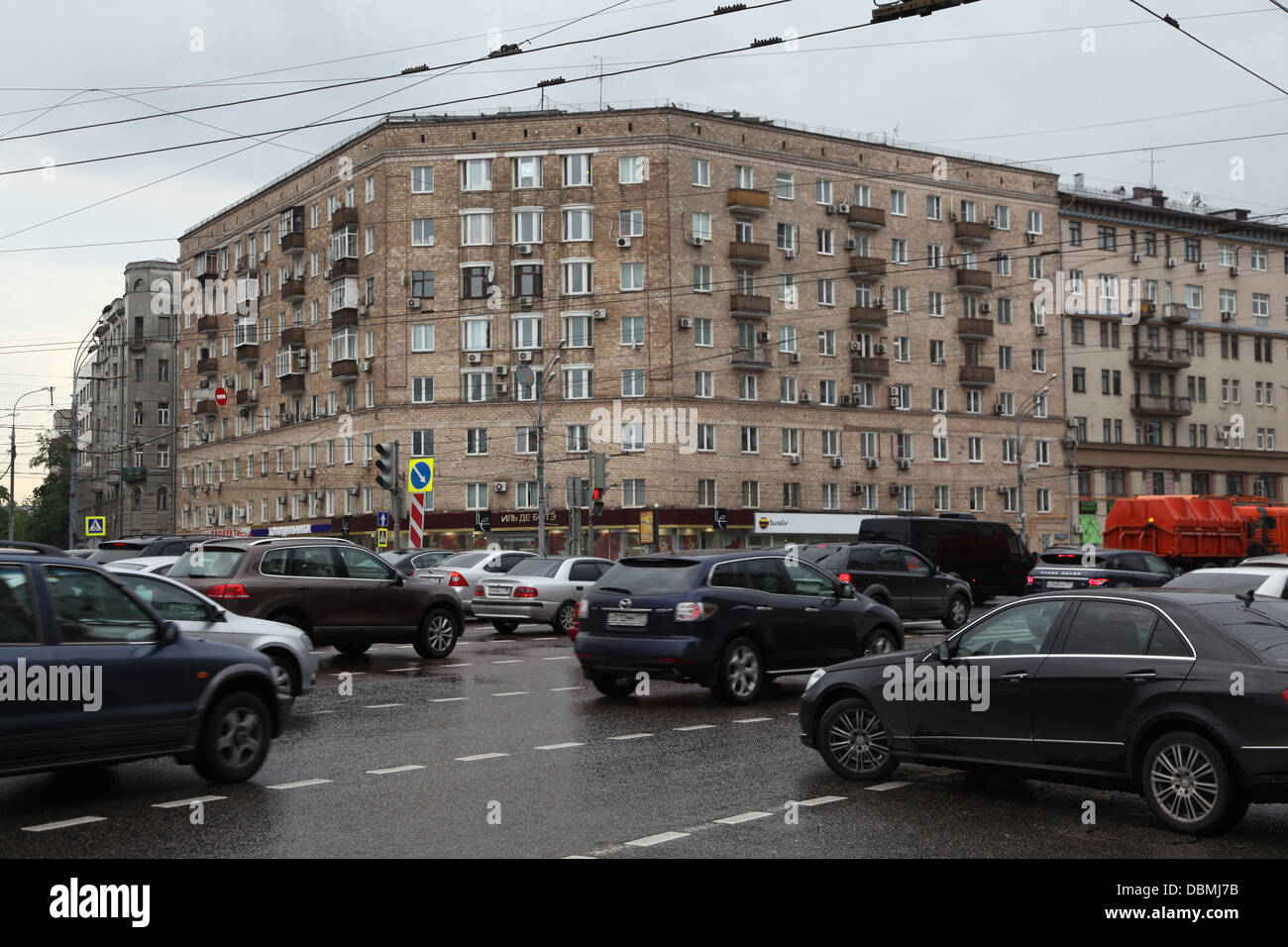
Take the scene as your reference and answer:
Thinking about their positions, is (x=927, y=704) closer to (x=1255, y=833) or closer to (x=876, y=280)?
(x=1255, y=833)

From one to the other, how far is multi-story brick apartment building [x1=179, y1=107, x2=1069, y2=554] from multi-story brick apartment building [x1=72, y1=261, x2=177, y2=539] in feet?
94.3

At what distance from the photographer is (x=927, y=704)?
31.2 feet

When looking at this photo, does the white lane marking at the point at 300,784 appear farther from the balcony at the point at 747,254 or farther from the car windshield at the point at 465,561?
the balcony at the point at 747,254

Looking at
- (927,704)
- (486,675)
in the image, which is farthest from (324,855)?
(486,675)

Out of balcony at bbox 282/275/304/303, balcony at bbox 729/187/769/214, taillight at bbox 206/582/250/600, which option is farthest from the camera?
balcony at bbox 282/275/304/303

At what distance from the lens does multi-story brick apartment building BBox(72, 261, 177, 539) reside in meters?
99.3

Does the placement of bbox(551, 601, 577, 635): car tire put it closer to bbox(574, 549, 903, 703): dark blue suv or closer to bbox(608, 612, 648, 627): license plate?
bbox(574, 549, 903, 703): dark blue suv

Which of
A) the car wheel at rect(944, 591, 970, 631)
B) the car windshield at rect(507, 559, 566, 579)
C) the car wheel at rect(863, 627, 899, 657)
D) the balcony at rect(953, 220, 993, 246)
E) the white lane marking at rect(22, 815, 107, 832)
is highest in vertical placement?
the balcony at rect(953, 220, 993, 246)

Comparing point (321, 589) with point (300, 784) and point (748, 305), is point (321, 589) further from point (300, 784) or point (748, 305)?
point (748, 305)

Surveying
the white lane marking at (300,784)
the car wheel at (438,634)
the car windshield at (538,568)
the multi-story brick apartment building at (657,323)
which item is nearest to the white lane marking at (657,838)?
the white lane marking at (300,784)

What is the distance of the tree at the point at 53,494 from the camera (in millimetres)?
121562

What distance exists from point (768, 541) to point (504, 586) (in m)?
41.4

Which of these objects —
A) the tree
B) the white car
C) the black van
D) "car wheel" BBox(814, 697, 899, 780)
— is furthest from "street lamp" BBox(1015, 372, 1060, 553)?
the tree

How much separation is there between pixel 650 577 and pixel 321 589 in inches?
208
